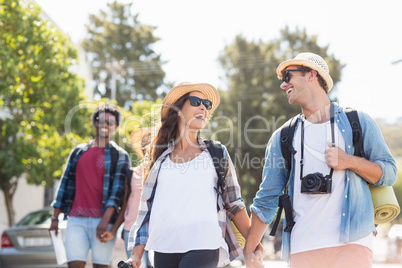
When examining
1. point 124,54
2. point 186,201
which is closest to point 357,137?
point 186,201

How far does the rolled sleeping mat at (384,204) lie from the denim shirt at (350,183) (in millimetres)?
50

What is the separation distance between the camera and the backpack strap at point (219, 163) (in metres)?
4.09

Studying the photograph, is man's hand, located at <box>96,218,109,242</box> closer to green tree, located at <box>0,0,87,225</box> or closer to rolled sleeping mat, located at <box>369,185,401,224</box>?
rolled sleeping mat, located at <box>369,185,401,224</box>

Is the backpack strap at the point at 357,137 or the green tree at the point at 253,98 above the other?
the green tree at the point at 253,98

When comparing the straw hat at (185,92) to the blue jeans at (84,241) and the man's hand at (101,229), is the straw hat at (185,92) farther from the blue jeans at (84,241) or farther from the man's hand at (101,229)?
the blue jeans at (84,241)

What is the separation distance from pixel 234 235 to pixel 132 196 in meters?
2.46

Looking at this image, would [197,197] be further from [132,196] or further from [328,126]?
[132,196]

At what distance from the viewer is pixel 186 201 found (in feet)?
13.0

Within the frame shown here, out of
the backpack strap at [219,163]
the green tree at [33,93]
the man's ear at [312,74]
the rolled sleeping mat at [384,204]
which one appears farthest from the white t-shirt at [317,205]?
the green tree at [33,93]

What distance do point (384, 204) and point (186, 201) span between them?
133cm

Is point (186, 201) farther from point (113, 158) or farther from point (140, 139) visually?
point (140, 139)

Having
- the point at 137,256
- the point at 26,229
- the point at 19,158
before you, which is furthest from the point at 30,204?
the point at 137,256

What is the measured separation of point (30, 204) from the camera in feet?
72.7

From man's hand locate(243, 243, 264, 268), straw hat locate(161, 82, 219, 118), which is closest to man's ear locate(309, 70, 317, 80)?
straw hat locate(161, 82, 219, 118)
